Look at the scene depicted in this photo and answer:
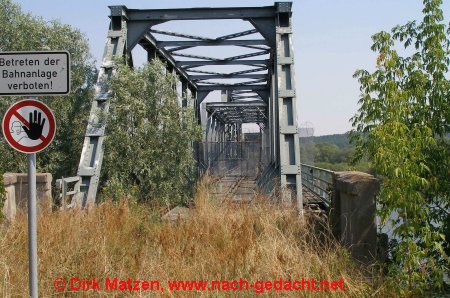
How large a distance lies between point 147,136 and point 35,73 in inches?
311

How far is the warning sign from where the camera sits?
485 cm

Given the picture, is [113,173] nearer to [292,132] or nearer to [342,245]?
[292,132]

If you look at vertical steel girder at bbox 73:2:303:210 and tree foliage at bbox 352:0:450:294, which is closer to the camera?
tree foliage at bbox 352:0:450:294

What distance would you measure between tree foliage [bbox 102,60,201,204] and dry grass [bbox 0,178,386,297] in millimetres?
4417

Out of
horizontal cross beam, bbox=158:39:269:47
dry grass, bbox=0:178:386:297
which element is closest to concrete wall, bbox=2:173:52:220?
dry grass, bbox=0:178:386:297

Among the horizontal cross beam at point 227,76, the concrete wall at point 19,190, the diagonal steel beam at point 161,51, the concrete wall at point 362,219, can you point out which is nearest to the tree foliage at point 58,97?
the diagonal steel beam at point 161,51

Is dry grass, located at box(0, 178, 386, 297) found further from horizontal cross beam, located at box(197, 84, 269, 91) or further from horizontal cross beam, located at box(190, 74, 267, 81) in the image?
horizontal cross beam, located at box(197, 84, 269, 91)

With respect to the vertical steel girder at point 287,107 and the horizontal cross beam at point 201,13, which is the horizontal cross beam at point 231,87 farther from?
the vertical steel girder at point 287,107

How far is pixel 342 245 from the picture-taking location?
7.11 metres

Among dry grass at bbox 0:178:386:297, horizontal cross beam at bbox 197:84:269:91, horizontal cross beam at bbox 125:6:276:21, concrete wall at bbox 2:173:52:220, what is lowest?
dry grass at bbox 0:178:386:297

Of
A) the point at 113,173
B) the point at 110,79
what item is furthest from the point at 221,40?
the point at 113,173

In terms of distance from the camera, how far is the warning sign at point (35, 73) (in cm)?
485

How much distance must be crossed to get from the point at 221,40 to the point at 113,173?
260 inches

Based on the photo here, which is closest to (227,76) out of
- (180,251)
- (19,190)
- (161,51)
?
(161,51)
